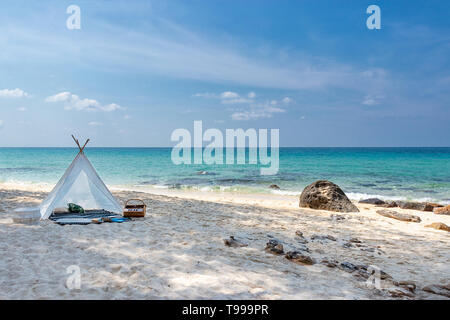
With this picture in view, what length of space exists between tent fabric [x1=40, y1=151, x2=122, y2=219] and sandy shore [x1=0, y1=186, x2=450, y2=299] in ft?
4.96

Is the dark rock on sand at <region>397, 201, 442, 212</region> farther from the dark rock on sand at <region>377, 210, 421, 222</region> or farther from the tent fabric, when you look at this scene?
the tent fabric

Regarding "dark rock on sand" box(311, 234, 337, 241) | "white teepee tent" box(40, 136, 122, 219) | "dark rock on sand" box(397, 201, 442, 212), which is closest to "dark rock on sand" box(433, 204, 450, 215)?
"dark rock on sand" box(397, 201, 442, 212)

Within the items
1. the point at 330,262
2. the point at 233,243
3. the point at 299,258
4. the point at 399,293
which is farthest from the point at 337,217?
the point at 399,293

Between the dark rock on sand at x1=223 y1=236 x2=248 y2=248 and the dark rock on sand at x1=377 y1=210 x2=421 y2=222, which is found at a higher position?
the dark rock on sand at x1=223 y1=236 x2=248 y2=248

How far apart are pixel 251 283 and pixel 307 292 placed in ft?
2.51

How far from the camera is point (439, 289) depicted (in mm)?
4141

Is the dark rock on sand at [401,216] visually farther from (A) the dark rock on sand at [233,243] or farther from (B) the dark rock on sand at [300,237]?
(A) the dark rock on sand at [233,243]

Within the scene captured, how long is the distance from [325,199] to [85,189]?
862 cm

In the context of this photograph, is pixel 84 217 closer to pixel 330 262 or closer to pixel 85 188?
pixel 85 188

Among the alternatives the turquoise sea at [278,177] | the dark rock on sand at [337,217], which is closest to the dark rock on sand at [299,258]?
the dark rock on sand at [337,217]

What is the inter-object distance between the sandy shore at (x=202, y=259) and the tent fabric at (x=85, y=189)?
151 cm

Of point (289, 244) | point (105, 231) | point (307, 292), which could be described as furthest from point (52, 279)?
point (289, 244)

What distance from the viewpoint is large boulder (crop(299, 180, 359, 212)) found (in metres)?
10.9
